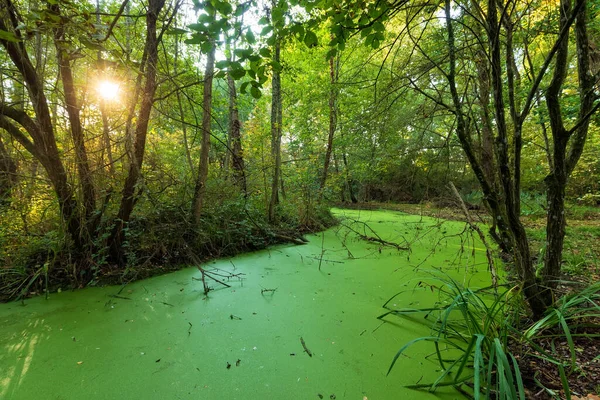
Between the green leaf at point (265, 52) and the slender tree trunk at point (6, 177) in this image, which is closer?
the green leaf at point (265, 52)

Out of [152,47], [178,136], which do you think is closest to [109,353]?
[152,47]

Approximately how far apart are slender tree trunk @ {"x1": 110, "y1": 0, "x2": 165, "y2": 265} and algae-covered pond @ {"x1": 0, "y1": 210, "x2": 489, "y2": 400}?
487mm

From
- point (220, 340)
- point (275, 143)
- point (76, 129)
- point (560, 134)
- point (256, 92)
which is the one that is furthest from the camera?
point (275, 143)

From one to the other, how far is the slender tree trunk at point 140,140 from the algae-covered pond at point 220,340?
1.60 ft

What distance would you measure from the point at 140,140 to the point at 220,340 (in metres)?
1.76

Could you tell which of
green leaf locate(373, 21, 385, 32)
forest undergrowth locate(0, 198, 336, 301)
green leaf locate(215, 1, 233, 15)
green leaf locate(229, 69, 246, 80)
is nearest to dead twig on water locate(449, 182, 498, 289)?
green leaf locate(373, 21, 385, 32)

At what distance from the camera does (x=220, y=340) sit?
4.46 feet

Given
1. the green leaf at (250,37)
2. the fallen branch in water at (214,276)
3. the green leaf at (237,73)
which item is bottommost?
the fallen branch in water at (214,276)

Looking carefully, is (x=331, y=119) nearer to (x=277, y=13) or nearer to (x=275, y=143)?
(x=275, y=143)

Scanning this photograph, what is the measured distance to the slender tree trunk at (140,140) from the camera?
1.93 metres

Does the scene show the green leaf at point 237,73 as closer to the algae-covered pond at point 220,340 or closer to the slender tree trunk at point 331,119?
the algae-covered pond at point 220,340

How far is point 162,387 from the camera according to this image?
1.05m

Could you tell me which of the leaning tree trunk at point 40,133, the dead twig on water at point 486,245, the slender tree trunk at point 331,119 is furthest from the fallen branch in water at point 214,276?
Answer: the slender tree trunk at point 331,119

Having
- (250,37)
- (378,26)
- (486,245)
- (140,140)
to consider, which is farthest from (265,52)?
(140,140)
